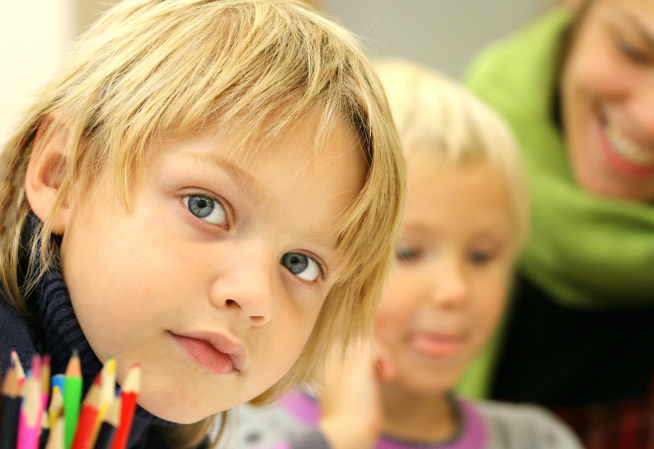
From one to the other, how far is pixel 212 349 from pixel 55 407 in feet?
0.31

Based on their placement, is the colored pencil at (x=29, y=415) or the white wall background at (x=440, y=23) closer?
the colored pencil at (x=29, y=415)

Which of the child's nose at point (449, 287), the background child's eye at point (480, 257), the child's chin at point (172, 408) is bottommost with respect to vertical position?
the child's chin at point (172, 408)

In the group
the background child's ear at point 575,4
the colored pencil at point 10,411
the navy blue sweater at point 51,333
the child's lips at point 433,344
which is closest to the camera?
the colored pencil at point 10,411

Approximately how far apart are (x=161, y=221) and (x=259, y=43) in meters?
0.12

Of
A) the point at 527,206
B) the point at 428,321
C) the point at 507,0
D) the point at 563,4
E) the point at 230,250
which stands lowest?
the point at 230,250

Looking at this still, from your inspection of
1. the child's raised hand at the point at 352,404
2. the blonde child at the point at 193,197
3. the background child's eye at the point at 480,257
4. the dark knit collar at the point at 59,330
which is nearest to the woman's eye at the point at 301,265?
A: the blonde child at the point at 193,197

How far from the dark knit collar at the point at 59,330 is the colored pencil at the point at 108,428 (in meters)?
0.09

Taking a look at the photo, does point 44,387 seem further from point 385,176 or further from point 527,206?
point 527,206

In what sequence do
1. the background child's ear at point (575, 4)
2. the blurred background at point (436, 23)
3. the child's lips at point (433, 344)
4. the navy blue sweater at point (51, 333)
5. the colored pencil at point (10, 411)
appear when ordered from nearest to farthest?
the colored pencil at point (10, 411), the navy blue sweater at point (51, 333), the child's lips at point (433, 344), the background child's ear at point (575, 4), the blurred background at point (436, 23)

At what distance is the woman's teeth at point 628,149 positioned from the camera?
918 mm

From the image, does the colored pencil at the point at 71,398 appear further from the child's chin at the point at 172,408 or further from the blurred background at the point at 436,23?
the blurred background at the point at 436,23

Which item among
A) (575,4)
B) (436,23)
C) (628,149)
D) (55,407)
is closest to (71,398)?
(55,407)

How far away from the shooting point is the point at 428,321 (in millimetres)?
716

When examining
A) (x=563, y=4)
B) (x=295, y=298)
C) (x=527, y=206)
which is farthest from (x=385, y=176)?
(x=563, y=4)
